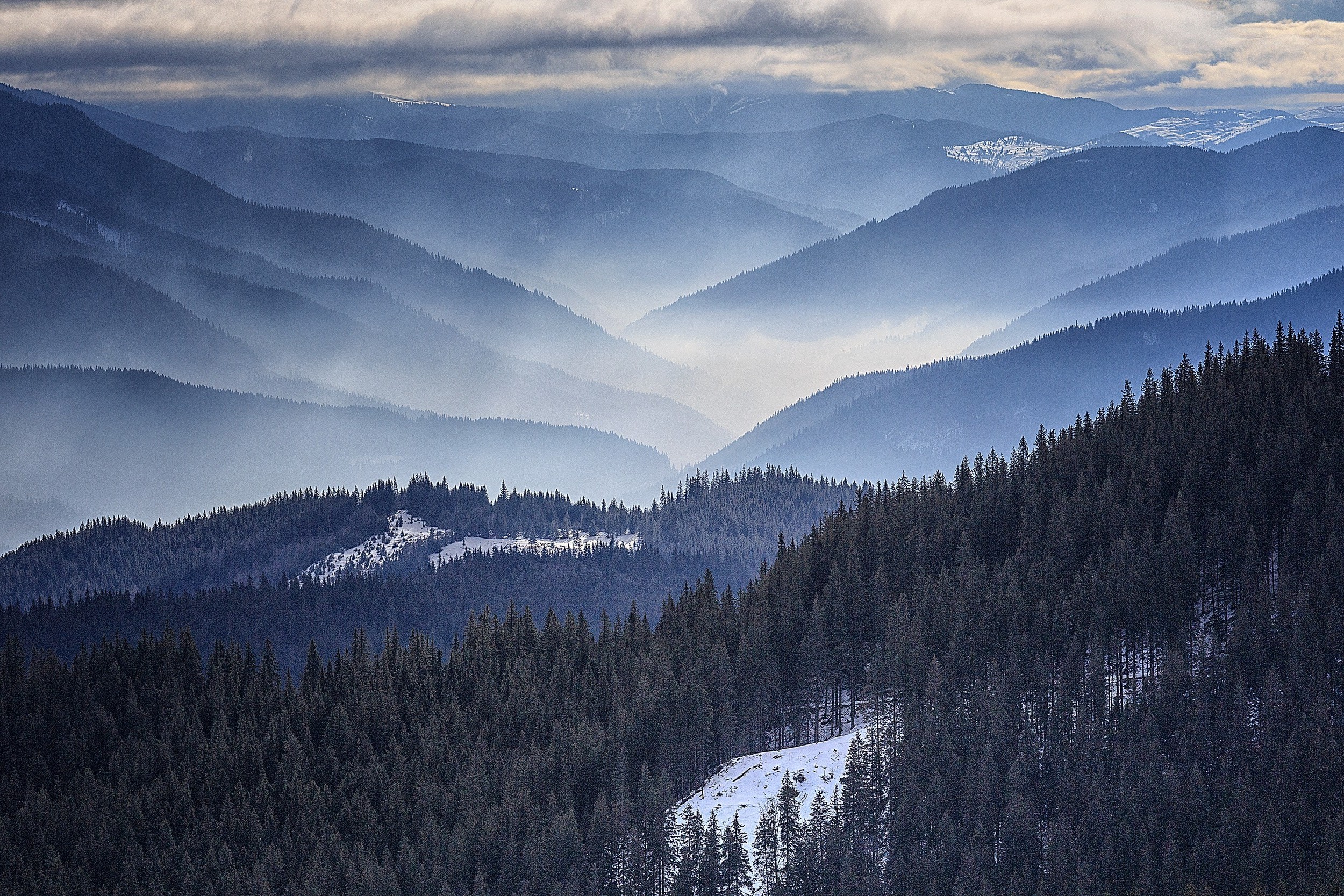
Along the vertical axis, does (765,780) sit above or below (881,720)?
below

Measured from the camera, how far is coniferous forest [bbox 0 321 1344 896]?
9850cm

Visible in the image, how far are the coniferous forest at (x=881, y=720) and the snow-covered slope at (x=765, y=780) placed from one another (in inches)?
82.3

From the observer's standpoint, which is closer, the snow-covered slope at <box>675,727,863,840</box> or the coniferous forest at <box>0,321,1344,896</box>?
the coniferous forest at <box>0,321,1344,896</box>

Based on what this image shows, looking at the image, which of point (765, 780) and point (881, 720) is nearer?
point (765, 780)

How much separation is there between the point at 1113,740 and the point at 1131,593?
14.6 m

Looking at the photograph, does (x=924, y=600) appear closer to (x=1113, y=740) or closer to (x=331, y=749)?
(x=1113, y=740)

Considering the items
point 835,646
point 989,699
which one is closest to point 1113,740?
point 989,699

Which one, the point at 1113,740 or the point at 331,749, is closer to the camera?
the point at 1113,740

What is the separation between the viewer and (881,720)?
114 meters

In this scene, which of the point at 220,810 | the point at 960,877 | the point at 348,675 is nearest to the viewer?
the point at 960,877

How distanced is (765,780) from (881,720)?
1042 cm

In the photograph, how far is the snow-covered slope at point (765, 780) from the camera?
107 metres

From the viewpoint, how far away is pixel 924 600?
406 ft

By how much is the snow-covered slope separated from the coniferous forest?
2089mm
